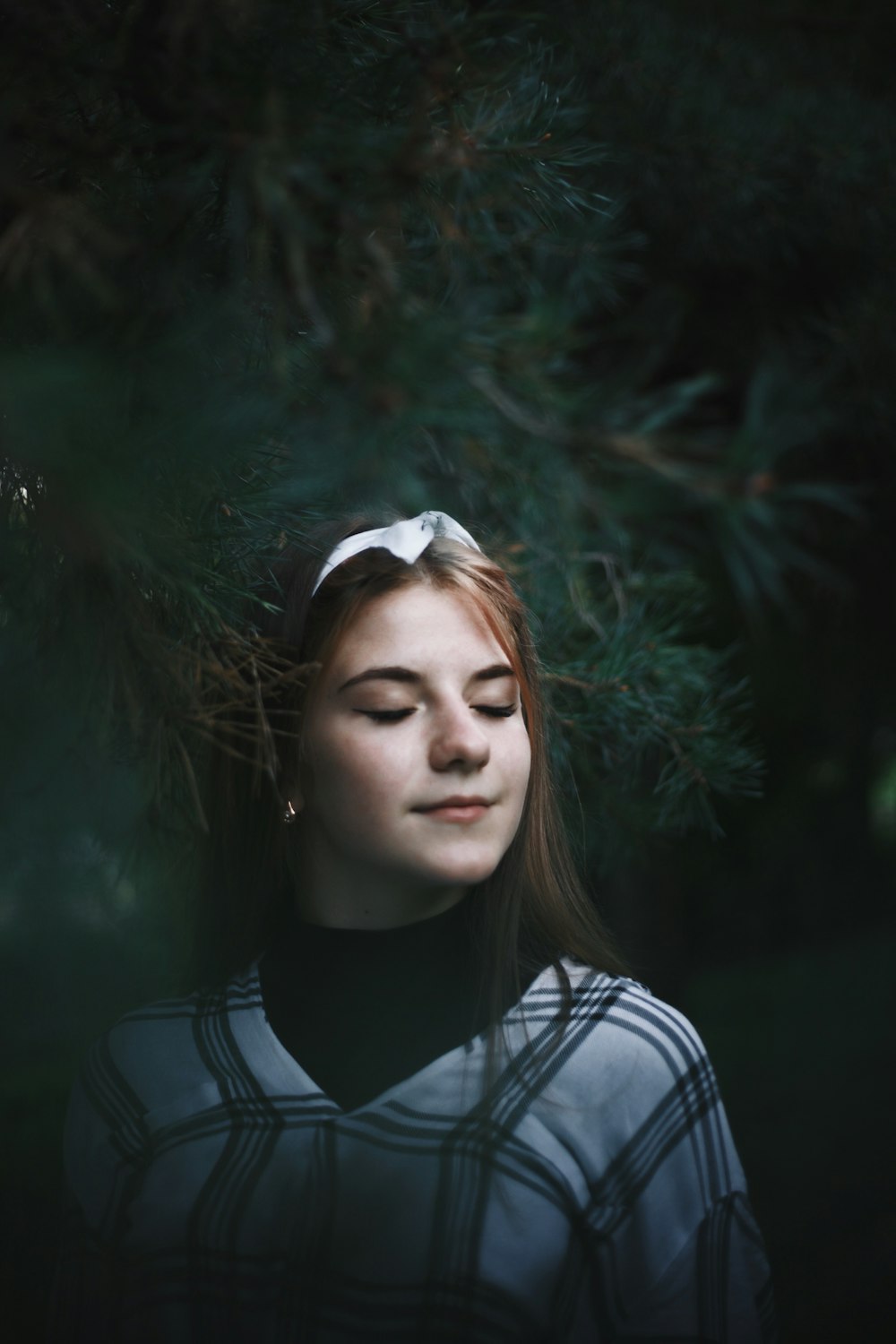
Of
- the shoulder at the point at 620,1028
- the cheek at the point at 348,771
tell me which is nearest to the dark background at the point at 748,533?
the cheek at the point at 348,771

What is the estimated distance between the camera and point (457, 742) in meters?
0.75

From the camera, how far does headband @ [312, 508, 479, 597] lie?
81cm

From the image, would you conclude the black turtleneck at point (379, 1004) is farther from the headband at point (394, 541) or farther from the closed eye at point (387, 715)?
the headband at point (394, 541)

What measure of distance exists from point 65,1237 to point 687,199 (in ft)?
4.69

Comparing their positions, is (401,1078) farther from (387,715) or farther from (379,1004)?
(387,715)

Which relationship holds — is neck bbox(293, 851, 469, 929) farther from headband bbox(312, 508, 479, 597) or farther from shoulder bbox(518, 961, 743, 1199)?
headband bbox(312, 508, 479, 597)

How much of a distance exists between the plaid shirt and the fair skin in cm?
15

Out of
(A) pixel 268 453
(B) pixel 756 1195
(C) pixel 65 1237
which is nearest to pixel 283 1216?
(C) pixel 65 1237

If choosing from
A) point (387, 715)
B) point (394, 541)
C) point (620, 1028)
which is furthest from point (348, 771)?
point (620, 1028)

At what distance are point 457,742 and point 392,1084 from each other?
275 millimetres

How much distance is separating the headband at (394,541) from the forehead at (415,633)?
0.10 feet

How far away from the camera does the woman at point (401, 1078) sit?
75 centimetres

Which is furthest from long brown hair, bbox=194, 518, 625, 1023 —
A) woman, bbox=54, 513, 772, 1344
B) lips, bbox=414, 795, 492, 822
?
lips, bbox=414, 795, 492, 822

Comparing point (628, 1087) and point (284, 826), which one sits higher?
point (284, 826)
